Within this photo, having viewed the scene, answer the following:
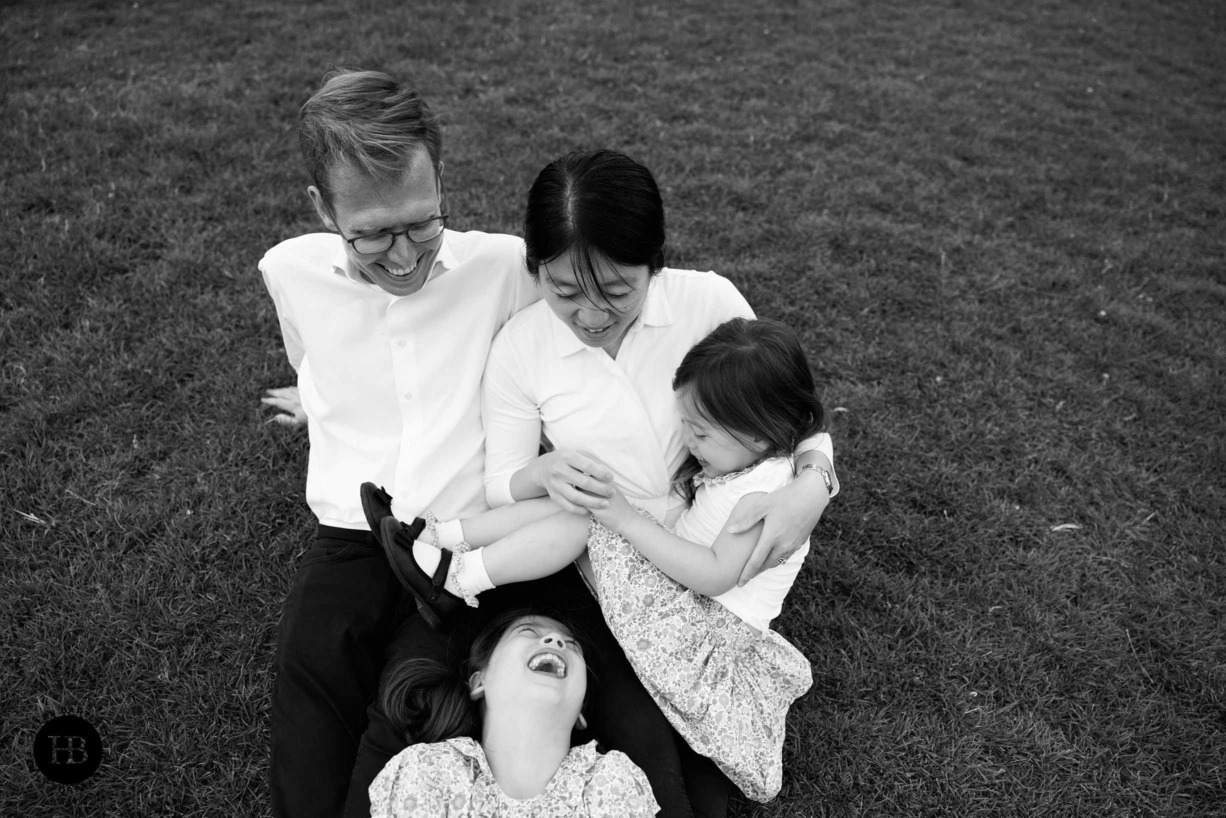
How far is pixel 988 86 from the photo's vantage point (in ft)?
28.4

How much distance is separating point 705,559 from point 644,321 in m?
0.90

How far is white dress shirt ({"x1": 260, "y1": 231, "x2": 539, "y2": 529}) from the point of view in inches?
119

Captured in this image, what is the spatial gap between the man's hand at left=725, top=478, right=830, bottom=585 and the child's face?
19 centimetres

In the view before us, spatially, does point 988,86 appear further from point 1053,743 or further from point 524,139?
point 1053,743

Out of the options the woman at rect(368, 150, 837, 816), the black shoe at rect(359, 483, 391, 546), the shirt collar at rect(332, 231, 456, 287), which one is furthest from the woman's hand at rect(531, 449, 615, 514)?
the shirt collar at rect(332, 231, 456, 287)

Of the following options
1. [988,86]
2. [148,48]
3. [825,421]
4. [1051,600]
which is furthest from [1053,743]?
[148,48]

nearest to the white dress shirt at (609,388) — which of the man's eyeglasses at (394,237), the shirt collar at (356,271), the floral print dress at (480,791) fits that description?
the shirt collar at (356,271)

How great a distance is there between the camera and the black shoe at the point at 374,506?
2.85 m

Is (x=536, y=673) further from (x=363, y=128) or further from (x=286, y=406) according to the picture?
(x=286, y=406)

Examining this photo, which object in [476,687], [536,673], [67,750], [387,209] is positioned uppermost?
[387,209]

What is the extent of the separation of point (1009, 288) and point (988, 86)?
4.20 metres

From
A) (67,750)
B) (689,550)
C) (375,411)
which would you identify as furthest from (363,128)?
(67,750)

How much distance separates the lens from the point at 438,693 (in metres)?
2.75

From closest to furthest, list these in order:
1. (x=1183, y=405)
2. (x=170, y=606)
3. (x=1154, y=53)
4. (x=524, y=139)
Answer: (x=170, y=606) < (x=1183, y=405) < (x=524, y=139) < (x=1154, y=53)
